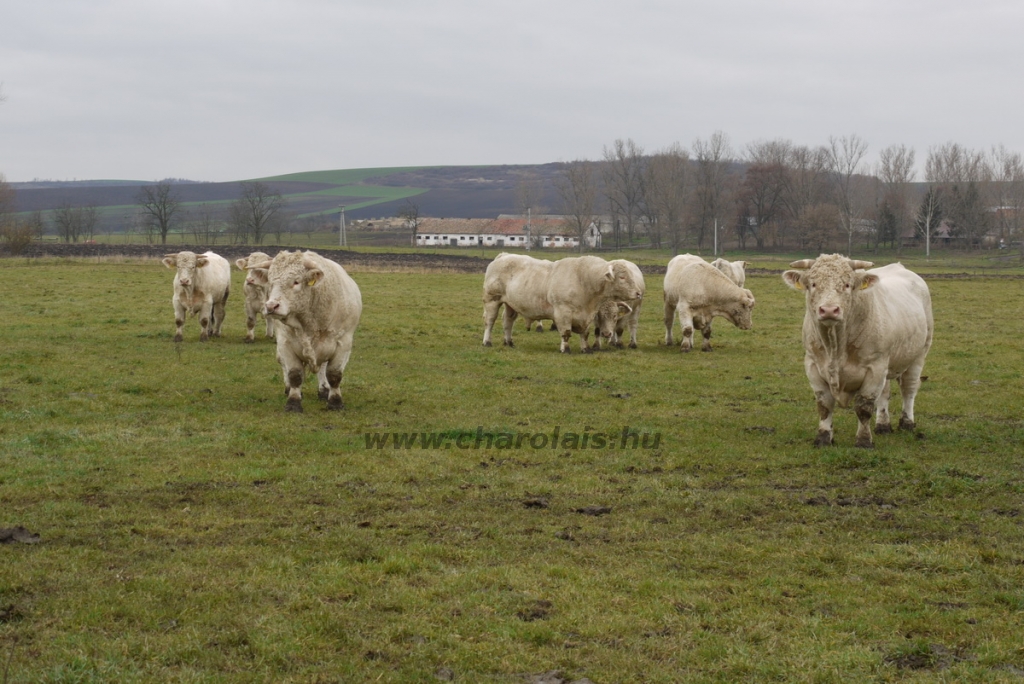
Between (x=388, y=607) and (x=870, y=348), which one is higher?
(x=870, y=348)

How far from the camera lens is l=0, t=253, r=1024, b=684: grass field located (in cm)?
531

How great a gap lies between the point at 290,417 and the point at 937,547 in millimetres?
8050

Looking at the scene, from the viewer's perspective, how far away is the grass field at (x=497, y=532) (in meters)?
5.31

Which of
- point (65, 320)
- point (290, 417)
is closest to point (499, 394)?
point (290, 417)

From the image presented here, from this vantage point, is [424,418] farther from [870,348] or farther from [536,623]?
[536,623]

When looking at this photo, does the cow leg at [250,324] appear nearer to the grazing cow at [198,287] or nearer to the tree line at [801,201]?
the grazing cow at [198,287]

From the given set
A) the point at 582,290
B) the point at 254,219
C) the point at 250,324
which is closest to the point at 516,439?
the point at 582,290

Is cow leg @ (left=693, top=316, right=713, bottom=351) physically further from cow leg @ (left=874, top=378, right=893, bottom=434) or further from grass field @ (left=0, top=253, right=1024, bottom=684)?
cow leg @ (left=874, top=378, right=893, bottom=434)

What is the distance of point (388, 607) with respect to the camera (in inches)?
235

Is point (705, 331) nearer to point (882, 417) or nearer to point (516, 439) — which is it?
point (882, 417)

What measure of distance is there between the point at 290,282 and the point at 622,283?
355 inches

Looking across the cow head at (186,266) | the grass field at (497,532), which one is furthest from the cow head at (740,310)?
the cow head at (186,266)

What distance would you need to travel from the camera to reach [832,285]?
10.4 metres

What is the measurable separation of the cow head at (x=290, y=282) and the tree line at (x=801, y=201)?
91.1 m
